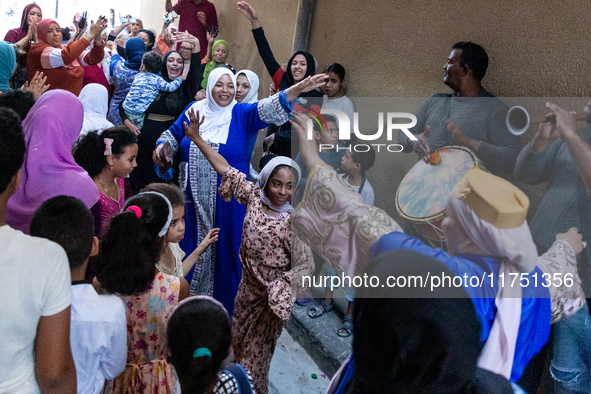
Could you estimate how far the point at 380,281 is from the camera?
0.92m

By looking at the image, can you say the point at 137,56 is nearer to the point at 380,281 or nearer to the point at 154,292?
the point at 154,292

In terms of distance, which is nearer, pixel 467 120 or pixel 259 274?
pixel 467 120

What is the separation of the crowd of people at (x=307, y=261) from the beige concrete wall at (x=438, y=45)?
11 centimetres

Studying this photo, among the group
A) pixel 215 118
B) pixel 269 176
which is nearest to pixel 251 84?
pixel 215 118

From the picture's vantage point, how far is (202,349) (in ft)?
3.80

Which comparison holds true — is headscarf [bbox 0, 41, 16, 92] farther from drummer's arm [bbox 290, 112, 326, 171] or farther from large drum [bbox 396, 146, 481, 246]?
large drum [bbox 396, 146, 481, 246]

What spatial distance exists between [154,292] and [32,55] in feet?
10.4

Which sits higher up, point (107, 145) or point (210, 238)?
point (107, 145)

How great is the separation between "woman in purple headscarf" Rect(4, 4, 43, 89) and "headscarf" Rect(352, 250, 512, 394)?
4.52 m

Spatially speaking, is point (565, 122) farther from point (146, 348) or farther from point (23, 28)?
point (23, 28)

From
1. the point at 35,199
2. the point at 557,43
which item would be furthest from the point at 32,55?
the point at 557,43

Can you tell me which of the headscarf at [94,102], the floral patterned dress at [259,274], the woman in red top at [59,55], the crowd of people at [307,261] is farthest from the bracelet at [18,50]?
the floral patterned dress at [259,274]

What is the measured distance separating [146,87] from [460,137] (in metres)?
2.87

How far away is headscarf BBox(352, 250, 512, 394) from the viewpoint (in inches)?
32.3
